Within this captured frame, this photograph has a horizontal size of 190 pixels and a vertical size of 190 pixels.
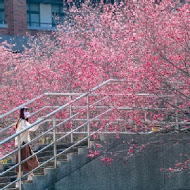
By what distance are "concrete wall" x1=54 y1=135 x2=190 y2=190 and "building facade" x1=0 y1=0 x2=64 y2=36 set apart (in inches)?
1057

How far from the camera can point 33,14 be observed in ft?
138

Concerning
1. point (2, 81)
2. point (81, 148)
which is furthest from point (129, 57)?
point (2, 81)

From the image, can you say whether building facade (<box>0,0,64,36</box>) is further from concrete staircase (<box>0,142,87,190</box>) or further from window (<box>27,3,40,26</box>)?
concrete staircase (<box>0,142,87,190</box>)

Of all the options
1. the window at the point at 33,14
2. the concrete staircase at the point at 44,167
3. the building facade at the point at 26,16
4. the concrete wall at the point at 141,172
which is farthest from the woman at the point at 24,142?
the window at the point at 33,14

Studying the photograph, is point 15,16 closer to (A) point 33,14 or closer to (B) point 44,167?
(A) point 33,14

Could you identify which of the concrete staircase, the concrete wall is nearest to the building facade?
the concrete staircase

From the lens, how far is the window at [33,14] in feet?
137

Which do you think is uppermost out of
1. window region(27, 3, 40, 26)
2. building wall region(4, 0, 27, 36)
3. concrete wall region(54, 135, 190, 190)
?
window region(27, 3, 40, 26)

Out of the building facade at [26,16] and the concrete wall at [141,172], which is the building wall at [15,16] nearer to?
the building facade at [26,16]

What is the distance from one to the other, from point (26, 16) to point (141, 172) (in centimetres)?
3047

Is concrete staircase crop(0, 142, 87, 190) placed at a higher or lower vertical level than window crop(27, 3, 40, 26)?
lower

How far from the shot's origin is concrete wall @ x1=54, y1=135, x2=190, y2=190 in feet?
35.6

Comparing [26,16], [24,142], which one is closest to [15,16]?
[26,16]

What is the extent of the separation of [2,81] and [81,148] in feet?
32.7
